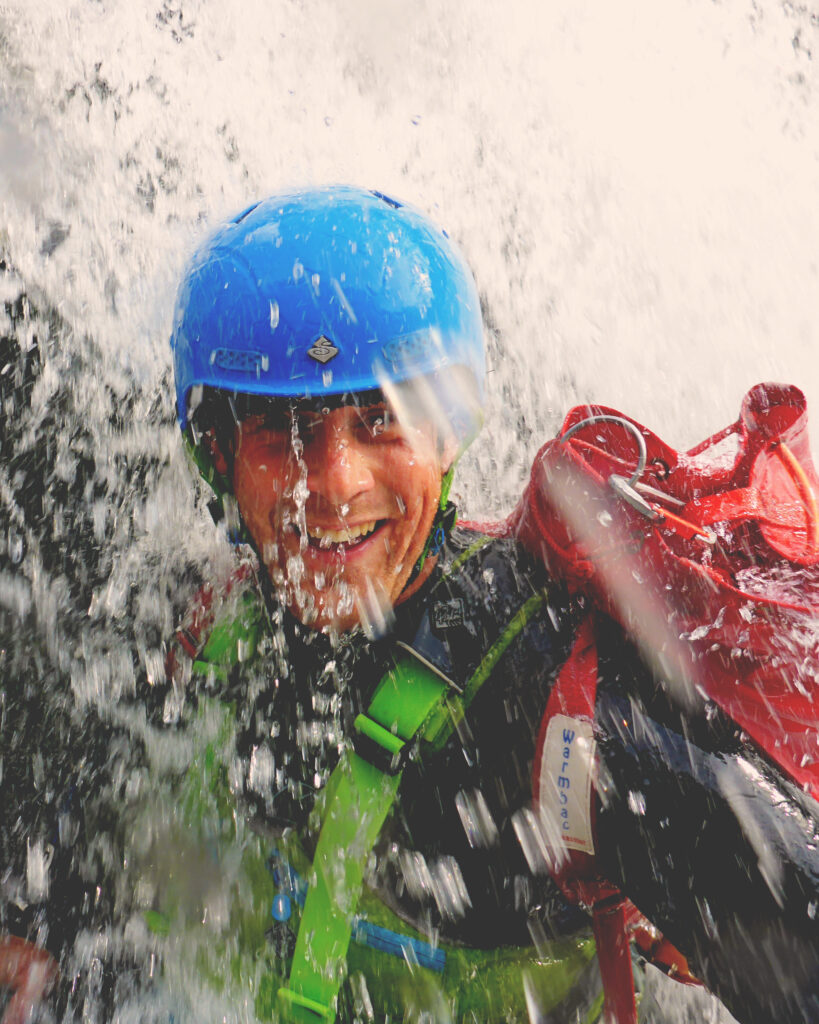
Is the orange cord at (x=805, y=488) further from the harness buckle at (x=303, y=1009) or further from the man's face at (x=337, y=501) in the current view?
the harness buckle at (x=303, y=1009)

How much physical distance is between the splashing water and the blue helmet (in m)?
1.95

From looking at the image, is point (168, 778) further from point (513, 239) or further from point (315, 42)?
point (315, 42)

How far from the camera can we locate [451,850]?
1949 millimetres

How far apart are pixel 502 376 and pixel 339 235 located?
12.6 ft

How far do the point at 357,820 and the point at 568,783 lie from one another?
670 mm

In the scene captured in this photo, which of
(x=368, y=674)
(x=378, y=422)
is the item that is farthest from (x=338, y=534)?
(x=368, y=674)

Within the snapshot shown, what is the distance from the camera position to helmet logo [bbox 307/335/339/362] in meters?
2.07

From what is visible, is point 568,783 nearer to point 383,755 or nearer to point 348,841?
point 383,755

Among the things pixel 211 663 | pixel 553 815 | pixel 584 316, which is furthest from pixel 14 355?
pixel 584 316

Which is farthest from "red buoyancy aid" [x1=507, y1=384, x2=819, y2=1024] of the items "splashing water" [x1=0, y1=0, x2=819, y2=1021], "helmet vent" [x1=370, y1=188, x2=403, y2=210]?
"splashing water" [x1=0, y1=0, x2=819, y2=1021]

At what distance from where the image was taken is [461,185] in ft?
20.7

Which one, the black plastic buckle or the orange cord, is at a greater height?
the orange cord

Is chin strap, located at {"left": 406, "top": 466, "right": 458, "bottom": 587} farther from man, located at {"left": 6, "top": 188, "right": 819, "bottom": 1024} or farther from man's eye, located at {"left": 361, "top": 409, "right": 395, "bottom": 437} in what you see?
man's eye, located at {"left": 361, "top": 409, "right": 395, "bottom": 437}

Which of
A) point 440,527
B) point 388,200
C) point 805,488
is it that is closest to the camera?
point 805,488
